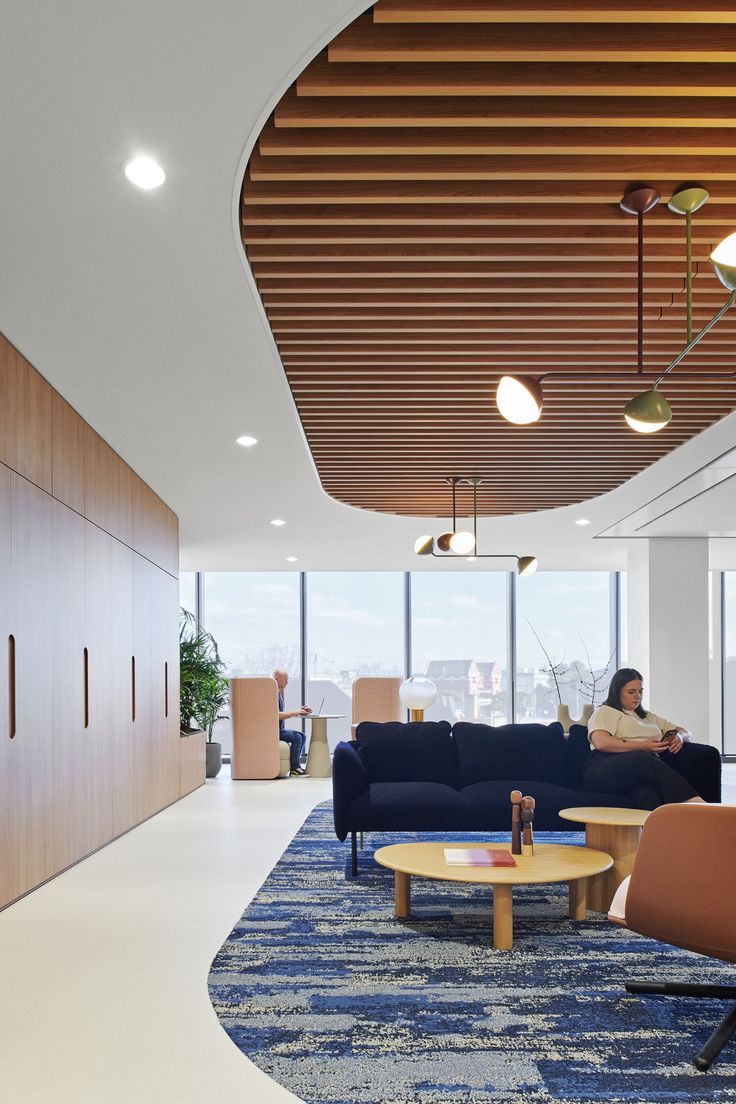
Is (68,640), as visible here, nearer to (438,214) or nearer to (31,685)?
(31,685)

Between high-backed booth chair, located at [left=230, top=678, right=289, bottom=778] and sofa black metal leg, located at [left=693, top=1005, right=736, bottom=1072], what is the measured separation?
8749 millimetres

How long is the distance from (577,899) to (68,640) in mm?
3314

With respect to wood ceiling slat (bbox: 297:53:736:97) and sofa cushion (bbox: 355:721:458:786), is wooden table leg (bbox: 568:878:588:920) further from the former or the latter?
wood ceiling slat (bbox: 297:53:736:97)

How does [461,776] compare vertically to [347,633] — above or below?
below

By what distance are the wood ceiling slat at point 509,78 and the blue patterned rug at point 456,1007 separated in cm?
287

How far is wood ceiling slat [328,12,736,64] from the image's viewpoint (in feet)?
8.93

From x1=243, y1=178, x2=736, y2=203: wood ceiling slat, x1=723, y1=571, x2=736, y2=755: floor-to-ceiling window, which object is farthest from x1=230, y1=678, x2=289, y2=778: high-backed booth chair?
x1=243, y1=178, x2=736, y2=203: wood ceiling slat

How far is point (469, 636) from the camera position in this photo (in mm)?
14984

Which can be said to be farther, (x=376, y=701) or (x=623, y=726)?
(x=376, y=701)

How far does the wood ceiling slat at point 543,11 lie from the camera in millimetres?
2604

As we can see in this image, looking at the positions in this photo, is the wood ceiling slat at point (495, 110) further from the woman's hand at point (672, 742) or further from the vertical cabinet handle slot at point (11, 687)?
the woman's hand at point (672, 742)

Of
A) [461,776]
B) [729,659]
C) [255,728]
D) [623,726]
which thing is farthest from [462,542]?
[729,659]

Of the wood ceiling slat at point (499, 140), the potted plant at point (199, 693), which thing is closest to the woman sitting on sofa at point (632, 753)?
the wood ceiling slat at point (499, 140)

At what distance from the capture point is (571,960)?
3986 mm
